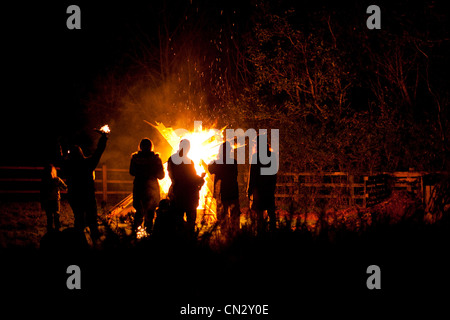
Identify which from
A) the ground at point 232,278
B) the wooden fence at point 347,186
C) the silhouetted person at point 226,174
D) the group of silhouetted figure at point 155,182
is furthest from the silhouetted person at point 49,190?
the wooden fence at point 347,186

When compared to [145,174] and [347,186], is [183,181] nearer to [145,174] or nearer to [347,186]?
[145,174]

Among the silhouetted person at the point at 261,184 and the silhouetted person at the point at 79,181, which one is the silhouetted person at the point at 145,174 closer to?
the silhouetted person at the point at 79,181

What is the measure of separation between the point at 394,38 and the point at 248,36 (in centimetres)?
701

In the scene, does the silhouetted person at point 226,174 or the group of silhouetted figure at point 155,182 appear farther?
the silhouetted person at point 226,174

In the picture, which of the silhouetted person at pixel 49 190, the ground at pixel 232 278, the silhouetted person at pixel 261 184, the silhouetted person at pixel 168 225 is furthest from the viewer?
the silhouetted person at pixel 49 190

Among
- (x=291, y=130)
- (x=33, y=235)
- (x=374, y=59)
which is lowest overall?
(x=33, y=235)

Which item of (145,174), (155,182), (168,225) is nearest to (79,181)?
(145,174)

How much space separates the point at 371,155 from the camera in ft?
47.2

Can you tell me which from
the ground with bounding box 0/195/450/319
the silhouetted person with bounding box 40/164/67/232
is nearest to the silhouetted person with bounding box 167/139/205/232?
the silhouetted person with bounding box 40/164/67/232

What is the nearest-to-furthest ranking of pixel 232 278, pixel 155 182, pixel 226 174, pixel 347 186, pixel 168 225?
pixel 232 278 < pixel 168 225 < pixel 155 182 < pixel 226 174 < pixel 347 186

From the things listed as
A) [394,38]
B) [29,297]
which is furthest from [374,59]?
[29,297]

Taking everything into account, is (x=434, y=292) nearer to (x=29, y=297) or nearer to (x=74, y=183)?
(x=29, y=297)

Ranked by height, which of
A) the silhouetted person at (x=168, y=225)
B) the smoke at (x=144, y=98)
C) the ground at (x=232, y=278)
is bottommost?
the ground at (x=232, y=278)

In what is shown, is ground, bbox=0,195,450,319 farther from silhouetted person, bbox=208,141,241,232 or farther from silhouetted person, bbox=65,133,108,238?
silhouetted person, bbox=208,141,241,232
